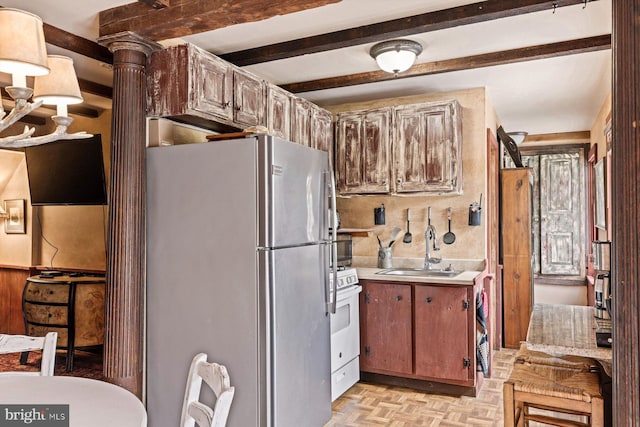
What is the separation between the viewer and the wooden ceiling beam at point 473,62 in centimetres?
308

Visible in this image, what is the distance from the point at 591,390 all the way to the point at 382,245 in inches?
103

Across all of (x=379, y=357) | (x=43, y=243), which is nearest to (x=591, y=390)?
(x=379, y=357)

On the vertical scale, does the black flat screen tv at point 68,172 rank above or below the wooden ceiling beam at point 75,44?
below

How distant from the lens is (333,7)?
263 centimetres

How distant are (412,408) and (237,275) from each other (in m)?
1.76

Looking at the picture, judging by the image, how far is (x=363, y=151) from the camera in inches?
169

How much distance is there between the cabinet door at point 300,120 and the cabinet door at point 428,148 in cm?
78

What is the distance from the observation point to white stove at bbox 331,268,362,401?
3.37 m

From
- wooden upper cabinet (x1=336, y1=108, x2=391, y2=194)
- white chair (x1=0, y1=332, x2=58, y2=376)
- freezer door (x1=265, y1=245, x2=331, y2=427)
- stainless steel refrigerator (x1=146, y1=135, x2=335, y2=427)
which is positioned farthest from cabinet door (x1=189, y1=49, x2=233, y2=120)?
wooden upper cabinet (x1=336, y1=108, x2=391, y2=194)

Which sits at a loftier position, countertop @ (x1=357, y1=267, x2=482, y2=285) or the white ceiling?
the white ceiling

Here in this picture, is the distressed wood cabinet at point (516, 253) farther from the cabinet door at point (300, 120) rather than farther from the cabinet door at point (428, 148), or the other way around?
the cabinet door at point (300, 120)

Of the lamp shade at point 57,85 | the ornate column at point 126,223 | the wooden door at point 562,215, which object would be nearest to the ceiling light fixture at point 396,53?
the ornate column at point 126,223

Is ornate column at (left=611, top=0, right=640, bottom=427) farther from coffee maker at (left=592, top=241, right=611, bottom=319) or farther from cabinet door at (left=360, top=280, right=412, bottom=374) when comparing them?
cabinet door at (left=360, top=280, right=412, bottom=374)

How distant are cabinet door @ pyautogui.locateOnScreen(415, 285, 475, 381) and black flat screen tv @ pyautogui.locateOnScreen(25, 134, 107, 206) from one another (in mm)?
2849
